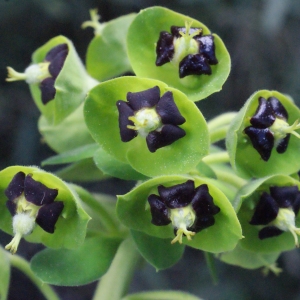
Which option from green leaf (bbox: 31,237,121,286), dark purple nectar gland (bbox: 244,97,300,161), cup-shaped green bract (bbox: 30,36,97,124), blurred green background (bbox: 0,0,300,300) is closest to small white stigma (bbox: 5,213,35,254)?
green leaf (bbox: 31,237,121,286)

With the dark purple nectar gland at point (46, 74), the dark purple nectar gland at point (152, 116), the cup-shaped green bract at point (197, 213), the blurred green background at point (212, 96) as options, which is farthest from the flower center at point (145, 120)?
the blurred green background at point (212, 96)

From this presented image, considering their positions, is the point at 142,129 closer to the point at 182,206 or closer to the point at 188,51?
the point at 182,206

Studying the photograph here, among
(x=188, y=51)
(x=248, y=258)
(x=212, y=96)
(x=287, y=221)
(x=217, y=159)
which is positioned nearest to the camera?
(x=287, y=221)

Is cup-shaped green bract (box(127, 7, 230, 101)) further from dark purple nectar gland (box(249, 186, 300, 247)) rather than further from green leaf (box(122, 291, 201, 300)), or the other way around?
green leaf (box(122, 291, 201, 300))

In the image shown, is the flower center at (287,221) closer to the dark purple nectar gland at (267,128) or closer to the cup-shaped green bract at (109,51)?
the dark purple nectar gland at (267,128)

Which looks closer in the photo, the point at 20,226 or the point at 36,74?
the point at 20,226

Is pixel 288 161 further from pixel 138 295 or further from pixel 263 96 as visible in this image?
pixel 138 295

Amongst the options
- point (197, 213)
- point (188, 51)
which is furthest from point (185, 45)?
point (197, 213)

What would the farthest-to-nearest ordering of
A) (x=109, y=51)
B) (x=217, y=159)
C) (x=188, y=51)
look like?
(x=109, y=51)
(x=217, y=159)
(x=188, y=51)
